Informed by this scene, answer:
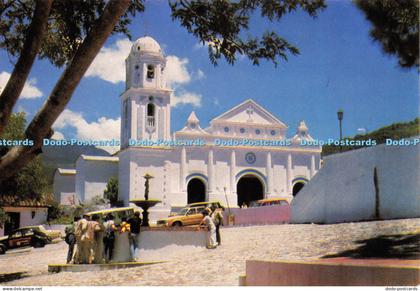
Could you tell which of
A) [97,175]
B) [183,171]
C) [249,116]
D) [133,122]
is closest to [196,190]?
[183,171]

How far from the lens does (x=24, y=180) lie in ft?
70.0

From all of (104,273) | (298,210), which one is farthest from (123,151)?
(104,273)

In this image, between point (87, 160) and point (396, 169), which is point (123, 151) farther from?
point (396, 169)

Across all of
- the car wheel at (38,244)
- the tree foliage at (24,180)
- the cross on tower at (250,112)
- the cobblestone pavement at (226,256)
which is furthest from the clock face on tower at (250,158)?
the cobblestone pavement at (226,256)

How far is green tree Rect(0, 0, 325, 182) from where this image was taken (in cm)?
565

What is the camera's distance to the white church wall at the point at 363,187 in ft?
44.2

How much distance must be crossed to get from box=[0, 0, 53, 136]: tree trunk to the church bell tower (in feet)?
88.0

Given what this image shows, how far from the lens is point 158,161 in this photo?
1356 inches

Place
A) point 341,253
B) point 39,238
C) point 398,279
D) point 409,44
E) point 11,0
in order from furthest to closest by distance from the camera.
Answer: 1. point 39,238
2. point 341,253
3. point 409,44
4. point 11,0
5. point 398,279

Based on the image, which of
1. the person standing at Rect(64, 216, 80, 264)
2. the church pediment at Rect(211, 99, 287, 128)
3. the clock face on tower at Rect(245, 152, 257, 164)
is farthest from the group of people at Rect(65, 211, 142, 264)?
the clock face on tower at Rect(245, 152, 257, 164)

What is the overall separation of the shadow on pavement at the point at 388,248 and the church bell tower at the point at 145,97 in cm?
2255

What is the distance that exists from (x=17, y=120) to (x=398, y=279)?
1716cm

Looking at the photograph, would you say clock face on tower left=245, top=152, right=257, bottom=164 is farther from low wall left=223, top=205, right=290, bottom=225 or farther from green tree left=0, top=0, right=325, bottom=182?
green tree left=0, top=0, right=325, bottom=182

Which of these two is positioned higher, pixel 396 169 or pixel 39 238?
pixel 396 169
